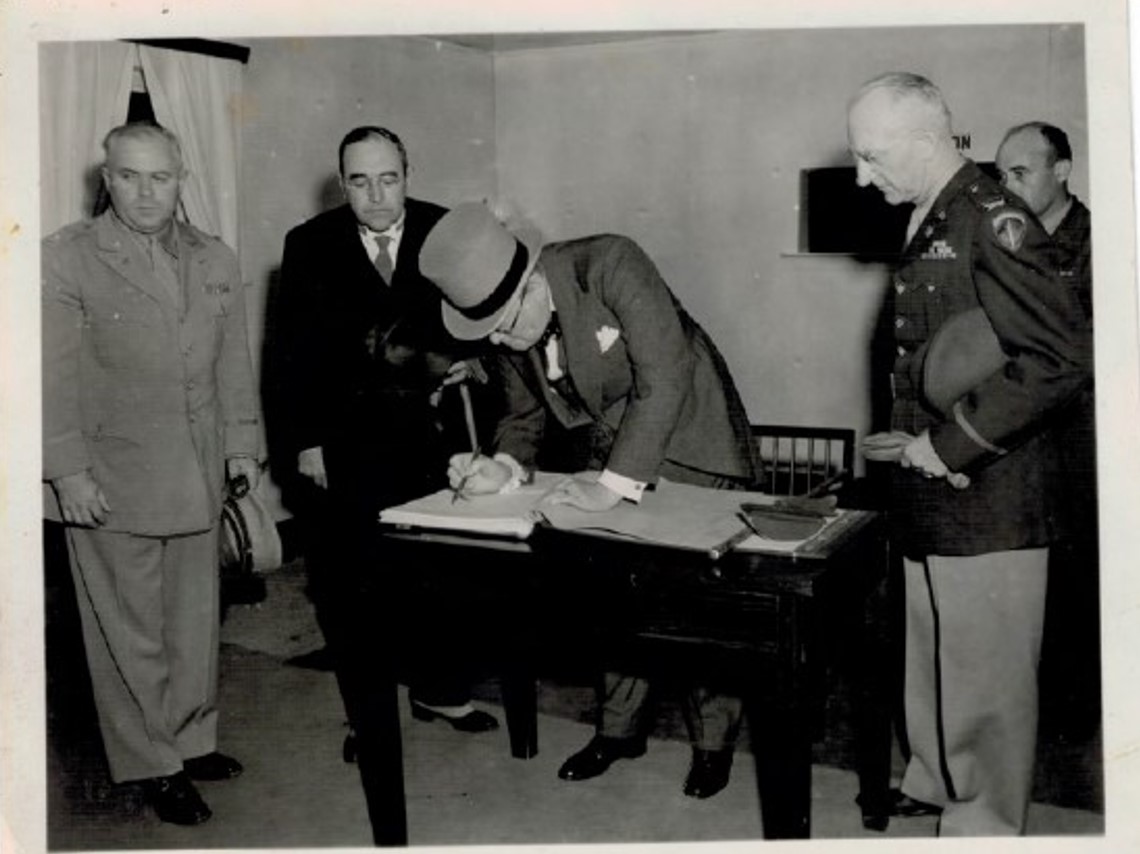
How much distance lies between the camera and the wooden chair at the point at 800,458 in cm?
312

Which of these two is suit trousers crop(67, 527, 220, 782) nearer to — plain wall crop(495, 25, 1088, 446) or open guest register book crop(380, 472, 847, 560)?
open guest register book crop(380, 472, 847, 560)

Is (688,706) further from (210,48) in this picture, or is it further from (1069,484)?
(210,48)

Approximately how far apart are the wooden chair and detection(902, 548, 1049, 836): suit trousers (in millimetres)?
554

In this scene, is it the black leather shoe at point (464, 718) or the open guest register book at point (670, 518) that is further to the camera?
the black leather shoe at point (464, 718)

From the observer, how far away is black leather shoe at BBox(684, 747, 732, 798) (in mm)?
2227

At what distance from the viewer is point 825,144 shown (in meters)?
4.85

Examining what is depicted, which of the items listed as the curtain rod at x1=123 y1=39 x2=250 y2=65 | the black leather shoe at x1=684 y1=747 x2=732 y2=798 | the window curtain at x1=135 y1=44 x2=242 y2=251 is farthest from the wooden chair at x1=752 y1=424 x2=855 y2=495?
the curtain rod at x1=123 y1=39 x2=250 y2=65

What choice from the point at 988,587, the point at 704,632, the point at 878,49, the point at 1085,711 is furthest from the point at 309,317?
the point at 878,49

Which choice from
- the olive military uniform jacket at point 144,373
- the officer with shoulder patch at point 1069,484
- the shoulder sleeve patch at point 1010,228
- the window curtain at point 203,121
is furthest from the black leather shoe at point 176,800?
the window curtain at point 203,121

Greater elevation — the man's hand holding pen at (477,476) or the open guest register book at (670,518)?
the man's hand holding pen at (477,476)

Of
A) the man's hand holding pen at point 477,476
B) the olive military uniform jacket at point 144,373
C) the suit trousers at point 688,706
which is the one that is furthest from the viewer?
the suit trousers at point 688,706

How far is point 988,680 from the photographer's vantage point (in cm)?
177

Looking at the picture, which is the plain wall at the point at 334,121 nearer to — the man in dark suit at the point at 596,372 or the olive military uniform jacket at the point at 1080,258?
the man in dark suit at the point at 596,372

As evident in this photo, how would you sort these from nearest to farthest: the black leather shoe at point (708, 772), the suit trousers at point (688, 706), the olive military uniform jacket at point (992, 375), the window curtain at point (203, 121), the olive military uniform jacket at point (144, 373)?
the olive military uniform jacket at point (992, 375) → the olive military uniform jacket at point (144, 373) → the suit trousers at point (688, 706) → the black leather shoe at point (708, 772) → the window curtain at point (203, 121)
